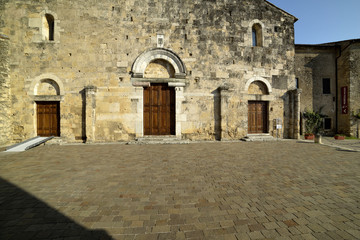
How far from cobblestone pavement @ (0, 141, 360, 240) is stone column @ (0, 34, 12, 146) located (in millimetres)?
5462

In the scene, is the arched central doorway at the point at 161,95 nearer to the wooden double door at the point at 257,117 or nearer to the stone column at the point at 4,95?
the wooden double door at the point at 257,117

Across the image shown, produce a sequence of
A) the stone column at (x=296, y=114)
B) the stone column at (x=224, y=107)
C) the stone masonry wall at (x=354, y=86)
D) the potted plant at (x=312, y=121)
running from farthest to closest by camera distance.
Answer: the stone masonry wall at (x=354, y=86) < the potted plant at (x=312, y=121) < the stone column at (x=296, y=114) < the stone column at (x=224, y=107)

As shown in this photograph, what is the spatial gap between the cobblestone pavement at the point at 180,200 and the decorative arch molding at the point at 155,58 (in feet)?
19.5

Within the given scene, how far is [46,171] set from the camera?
168 inches

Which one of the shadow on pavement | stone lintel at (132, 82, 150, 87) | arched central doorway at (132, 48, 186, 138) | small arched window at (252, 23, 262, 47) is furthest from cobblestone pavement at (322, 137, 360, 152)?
the shadow on pavement

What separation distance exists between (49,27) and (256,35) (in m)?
13.2

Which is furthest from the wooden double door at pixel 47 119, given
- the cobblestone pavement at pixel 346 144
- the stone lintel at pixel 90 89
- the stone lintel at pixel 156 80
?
the cobblestone pavement at pixel 346 144

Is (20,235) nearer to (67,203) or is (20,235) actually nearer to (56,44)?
(67,203)

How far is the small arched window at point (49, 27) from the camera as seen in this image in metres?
9.03

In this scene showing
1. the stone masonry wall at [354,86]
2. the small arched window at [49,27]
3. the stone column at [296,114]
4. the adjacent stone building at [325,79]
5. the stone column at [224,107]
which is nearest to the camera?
the small arched window at [49,27]

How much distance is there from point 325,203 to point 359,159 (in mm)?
4761

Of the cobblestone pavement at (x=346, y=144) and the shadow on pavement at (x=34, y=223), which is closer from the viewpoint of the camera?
the shadow on pavement at (x=34, y=223)

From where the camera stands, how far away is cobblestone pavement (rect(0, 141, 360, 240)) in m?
2.06

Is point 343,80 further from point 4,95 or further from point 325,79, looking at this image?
point 4,95
